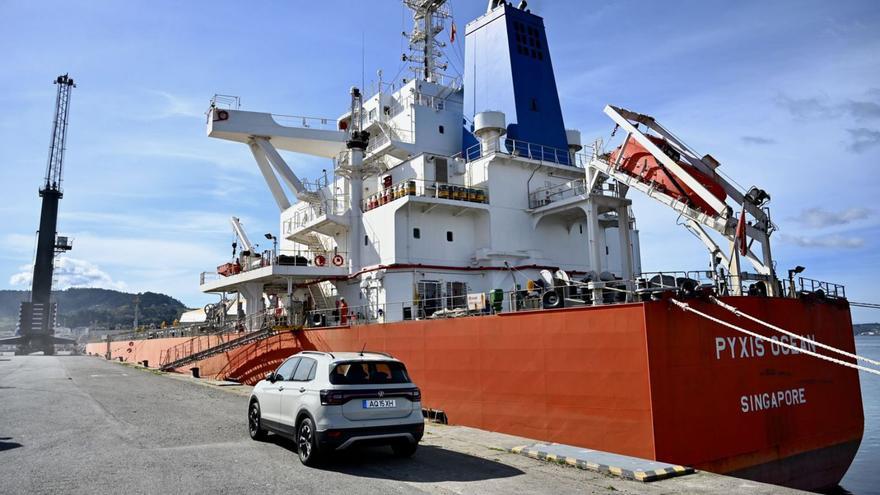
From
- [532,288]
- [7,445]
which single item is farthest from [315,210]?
[7,445]

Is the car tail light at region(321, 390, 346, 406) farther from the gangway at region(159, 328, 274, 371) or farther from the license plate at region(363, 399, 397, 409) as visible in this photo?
the gangway at region(159, 328, 274, 371)

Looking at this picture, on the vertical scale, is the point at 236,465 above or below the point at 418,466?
above

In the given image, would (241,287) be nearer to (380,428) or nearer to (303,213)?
A: (303,213)

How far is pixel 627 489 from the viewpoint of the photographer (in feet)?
25.1

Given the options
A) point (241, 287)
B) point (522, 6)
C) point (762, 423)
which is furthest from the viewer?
point (241, 287)

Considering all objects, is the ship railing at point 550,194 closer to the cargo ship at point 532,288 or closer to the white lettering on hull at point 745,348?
the cargo ship at point 532,288

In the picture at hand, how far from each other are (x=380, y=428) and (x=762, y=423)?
8.99 meters

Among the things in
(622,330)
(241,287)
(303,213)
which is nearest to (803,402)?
(622,330)

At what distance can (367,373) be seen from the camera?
873 cm

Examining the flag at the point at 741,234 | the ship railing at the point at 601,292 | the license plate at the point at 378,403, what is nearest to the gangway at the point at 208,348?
the ship railing at the point at 601,292

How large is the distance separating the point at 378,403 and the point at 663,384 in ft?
18.9

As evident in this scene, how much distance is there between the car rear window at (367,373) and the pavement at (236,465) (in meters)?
1.24

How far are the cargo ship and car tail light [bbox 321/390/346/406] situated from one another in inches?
227

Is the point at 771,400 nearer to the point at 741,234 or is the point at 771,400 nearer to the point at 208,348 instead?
the point at 741,234
